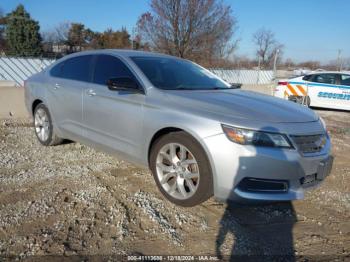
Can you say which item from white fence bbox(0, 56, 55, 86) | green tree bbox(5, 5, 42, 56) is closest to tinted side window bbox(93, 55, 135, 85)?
white fence bbox(0, 56, 55, 86)

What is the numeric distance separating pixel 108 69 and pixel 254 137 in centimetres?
225

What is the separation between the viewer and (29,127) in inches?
301

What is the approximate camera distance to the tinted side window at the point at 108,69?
4.52 metres

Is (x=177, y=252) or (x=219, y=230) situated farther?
(x=219, y=230)

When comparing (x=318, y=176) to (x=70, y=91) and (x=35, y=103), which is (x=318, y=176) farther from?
(x=35, y=103)

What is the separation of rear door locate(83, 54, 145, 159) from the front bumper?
1.07 m

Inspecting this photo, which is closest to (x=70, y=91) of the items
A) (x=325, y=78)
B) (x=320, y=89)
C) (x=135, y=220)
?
(x=135, y=220)

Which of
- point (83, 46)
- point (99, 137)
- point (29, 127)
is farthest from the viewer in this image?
point (83, 46)

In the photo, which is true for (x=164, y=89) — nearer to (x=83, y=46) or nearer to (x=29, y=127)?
(x=29, y=127)

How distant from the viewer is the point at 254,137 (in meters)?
3.38

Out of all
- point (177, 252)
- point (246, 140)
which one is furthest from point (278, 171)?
point (177, 252)

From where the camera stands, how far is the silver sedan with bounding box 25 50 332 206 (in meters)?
3.38

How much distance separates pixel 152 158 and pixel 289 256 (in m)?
1.71

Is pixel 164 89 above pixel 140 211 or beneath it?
above
